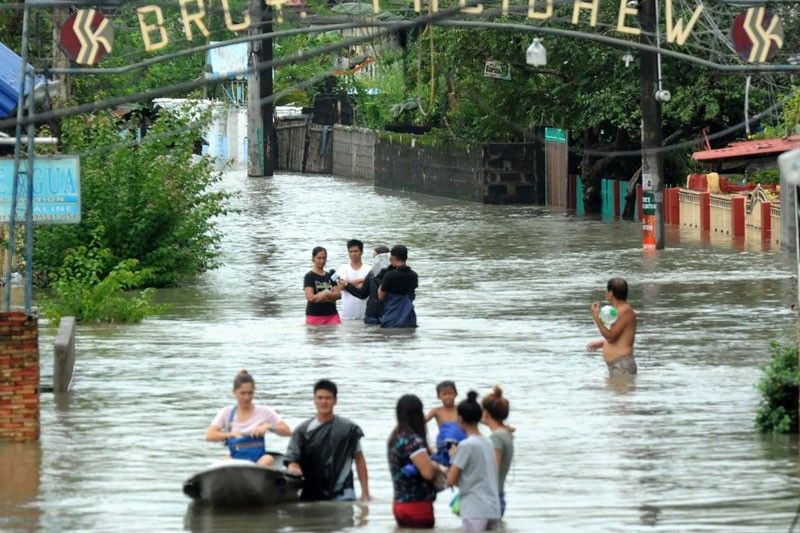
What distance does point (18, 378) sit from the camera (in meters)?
17.5

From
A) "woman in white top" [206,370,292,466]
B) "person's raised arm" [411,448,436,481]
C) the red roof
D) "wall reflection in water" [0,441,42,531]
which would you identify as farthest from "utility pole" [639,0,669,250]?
"person's raised arm" [411,448,436,481]

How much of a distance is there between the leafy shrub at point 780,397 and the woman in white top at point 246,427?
16.4 ft

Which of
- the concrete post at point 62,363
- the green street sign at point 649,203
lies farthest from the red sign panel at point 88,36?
the green street sign at point 649,203

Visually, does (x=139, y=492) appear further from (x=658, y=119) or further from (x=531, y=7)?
(x=658, y=119)

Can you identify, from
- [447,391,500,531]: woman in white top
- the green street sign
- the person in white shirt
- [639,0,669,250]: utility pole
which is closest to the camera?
[447,391,500,531]: woman in white top

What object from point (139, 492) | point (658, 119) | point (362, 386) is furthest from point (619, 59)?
point (139, 492)

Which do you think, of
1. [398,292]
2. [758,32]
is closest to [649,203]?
[398,292]

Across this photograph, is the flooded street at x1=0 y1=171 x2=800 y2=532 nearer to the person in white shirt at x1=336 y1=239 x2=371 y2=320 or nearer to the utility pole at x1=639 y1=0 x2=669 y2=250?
the person in white shirt at x1=336 y1=239 x2=371 y2=320

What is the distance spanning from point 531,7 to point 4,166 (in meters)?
5.58

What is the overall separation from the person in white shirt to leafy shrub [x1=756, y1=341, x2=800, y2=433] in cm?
901

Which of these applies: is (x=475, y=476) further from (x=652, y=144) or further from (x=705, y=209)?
Result: (x=705, y=209)

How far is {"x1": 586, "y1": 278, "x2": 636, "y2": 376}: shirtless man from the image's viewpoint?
19.8 metres

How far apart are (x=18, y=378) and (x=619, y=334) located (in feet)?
21.5

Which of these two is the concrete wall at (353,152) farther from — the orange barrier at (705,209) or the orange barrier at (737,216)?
the orange barrier at (737,216)
